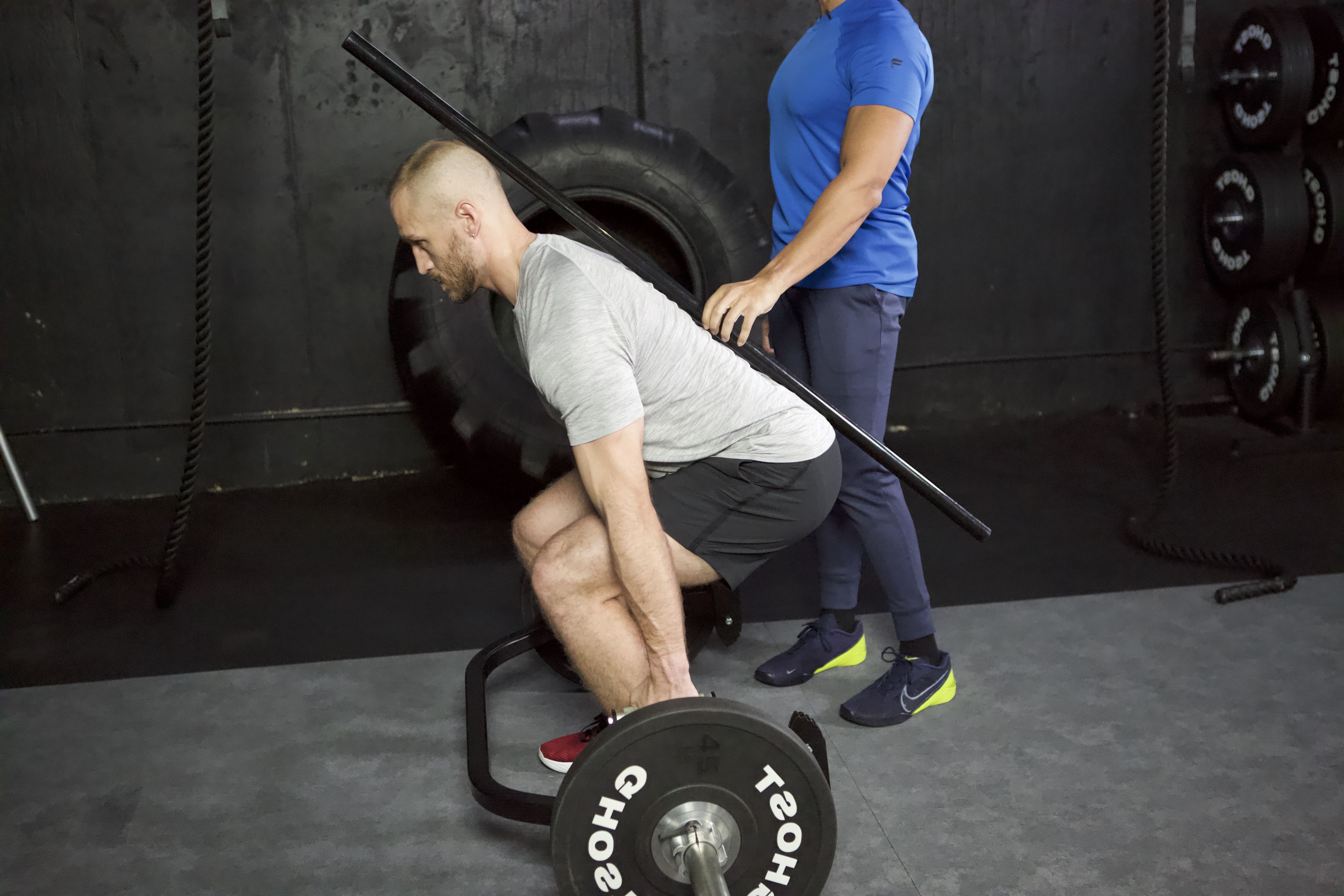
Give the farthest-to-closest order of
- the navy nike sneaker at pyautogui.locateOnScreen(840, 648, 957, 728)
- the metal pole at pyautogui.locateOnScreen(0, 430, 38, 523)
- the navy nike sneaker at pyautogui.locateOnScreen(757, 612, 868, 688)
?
the metal pole at pyautogui.locateOnScreen(0, 430, 38, 523) → the navy nike sneaker at pyautogui.locateOnScreen(757, 612, 868, 688) → the navy nike sneaker at pyautogui.locateOnScreen(840, 648, 957, 728)

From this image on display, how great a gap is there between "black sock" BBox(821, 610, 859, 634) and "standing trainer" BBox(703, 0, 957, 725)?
69mm

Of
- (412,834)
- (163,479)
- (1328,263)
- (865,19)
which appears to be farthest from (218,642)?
(1328,263)

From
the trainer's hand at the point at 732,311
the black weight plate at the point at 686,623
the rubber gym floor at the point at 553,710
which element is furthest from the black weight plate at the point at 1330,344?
the trainer's hand at the point at 732,311

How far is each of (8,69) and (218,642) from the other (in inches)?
75.9

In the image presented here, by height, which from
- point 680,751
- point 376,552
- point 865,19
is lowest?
point 376,552

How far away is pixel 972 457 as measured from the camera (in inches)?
134

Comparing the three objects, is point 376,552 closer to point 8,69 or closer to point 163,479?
point 163,479

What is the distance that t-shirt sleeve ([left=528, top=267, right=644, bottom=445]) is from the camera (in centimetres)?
131

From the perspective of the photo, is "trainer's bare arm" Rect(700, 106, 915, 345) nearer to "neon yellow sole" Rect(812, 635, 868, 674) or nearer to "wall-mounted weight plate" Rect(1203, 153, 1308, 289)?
"neon yellow sole" Rect(812, 635, 868, 674)

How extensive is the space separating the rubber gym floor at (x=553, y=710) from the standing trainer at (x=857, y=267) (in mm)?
127

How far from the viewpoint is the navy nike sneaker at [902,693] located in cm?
182

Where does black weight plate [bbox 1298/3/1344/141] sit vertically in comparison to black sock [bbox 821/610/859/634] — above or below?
above

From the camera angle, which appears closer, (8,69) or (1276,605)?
(1276,605)

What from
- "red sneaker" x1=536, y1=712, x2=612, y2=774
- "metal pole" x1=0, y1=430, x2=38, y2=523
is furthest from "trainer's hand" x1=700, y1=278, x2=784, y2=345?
"metal pole" x1=0, y1=430, x2=38, y2=523
